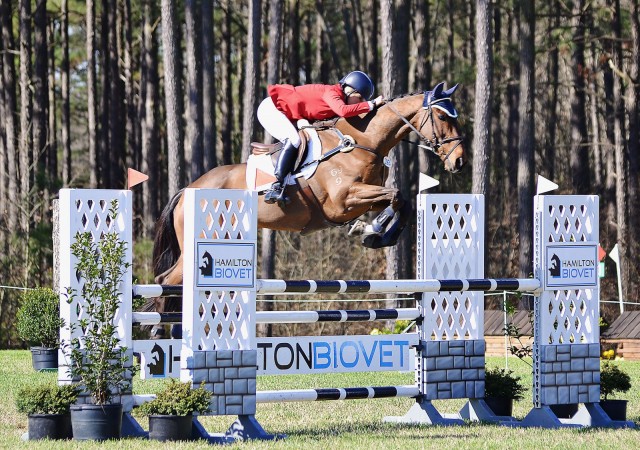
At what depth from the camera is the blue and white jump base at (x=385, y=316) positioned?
6.92 metres

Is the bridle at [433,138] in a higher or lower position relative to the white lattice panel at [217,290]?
higher

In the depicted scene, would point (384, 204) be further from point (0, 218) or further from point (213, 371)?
point (0, 218)

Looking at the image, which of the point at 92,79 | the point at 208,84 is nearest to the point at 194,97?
the point at 208,84

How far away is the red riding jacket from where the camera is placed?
882 cm

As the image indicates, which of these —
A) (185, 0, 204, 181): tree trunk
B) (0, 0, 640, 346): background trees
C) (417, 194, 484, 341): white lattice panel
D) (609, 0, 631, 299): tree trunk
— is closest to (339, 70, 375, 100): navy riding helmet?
(417, 194, 484, 341): white lattice panel

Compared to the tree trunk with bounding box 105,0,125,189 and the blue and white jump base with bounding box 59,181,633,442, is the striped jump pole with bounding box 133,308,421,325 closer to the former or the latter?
the blue and white jump base with bounding box 59,181,633,442

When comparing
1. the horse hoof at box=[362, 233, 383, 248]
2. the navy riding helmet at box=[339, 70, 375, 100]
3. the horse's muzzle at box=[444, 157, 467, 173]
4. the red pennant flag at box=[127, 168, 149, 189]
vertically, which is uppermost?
the navy riding helmet at box=[339, 70, 375, 100]

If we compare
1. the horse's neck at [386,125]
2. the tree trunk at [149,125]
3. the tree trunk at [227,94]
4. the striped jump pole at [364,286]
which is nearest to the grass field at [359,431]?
the striped jump pole at [364,286]

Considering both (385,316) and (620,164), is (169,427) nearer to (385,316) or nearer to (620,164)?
(385,316)

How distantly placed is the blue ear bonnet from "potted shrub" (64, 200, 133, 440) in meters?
2.83

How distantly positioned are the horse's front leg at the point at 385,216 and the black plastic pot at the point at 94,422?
2581 mm

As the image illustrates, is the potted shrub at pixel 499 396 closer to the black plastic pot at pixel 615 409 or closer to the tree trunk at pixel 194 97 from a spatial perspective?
the black plastic pot at pixel 615 409

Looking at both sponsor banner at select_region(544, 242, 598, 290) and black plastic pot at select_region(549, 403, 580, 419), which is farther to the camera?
black plastic pot at select_region(549, 403, 580, 419)

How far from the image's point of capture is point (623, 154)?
23.1 metres
